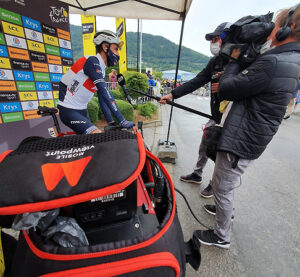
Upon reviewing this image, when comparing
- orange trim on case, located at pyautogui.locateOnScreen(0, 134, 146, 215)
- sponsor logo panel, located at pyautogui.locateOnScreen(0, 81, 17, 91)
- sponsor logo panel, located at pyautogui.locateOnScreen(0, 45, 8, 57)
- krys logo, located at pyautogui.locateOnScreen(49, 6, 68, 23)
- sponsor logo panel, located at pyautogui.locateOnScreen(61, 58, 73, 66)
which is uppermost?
krys logo, located at pyautogui.locateOnScreen(49, 6, 68, 23)

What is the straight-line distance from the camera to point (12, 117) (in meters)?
2.66

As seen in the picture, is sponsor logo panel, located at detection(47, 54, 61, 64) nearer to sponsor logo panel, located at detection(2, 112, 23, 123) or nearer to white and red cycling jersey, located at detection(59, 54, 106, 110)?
sponsor logo panel, located at detection(2, 112, 23, 123)

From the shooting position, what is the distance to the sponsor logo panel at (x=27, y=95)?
2741mm

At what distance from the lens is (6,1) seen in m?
2.31

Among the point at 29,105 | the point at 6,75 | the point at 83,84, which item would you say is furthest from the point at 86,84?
the point at 29,105

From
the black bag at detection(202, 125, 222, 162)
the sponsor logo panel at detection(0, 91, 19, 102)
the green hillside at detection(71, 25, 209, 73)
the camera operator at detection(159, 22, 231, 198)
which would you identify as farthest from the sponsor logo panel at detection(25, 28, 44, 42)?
the green hillside at detection(71, 25, 209, 73)

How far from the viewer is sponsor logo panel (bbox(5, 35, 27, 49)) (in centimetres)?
242

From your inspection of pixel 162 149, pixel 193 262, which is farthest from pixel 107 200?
pixel 162 149

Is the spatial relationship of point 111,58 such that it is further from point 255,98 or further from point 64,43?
point 64,43

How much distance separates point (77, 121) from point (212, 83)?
176 cm

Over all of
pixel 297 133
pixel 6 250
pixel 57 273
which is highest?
pixel 57 273

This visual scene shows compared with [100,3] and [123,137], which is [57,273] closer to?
[123,137]

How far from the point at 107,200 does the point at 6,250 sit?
0.84 m

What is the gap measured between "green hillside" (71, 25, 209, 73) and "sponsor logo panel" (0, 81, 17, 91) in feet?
256
